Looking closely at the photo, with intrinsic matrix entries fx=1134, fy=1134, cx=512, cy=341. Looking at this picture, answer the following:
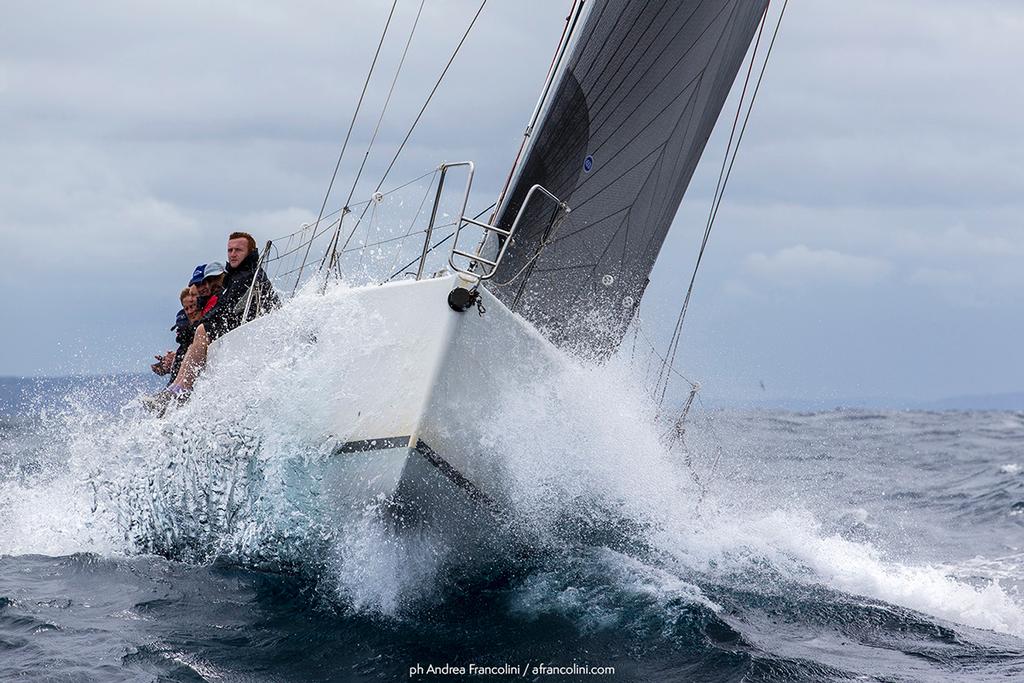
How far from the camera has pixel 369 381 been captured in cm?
533

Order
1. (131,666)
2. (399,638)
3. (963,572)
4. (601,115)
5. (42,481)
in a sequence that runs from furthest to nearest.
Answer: (42,481), (963,572), (601,115), (399,638), (131,666)

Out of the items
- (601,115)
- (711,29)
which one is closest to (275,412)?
(601,115)

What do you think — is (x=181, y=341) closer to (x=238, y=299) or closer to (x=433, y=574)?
(x=238, y=299)

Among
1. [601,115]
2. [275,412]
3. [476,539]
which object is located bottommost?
[476,539]

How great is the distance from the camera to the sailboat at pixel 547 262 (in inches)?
202

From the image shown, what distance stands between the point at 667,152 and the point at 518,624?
10.5ft

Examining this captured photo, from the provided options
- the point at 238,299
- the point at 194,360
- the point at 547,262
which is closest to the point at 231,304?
the point at 238,299

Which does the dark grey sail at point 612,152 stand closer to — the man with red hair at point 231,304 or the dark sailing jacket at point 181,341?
the man with red hair at point 231,304

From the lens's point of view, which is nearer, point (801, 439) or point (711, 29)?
point (711, 29)

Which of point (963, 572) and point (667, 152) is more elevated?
point (667, 152)

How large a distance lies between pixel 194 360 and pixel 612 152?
2.78 meters

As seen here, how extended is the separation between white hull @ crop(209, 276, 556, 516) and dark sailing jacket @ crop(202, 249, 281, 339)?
4.73 feet

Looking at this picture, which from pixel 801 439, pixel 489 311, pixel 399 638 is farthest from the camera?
pixel 801 439

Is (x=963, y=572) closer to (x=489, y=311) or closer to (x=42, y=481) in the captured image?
(x=489, y=311)
